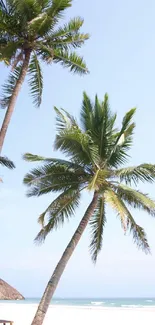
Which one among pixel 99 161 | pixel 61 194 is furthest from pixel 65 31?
pixel 61 194

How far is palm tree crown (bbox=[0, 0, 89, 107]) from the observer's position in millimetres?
12602

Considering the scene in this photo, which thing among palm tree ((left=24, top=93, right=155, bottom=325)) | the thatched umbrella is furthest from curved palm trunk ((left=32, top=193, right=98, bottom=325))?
the thatched umbrella

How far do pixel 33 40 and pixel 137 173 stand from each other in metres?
5.47

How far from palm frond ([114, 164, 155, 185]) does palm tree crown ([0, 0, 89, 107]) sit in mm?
3783

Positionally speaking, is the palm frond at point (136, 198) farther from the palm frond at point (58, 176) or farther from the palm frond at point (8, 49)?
the palm frond at point (8, 49)

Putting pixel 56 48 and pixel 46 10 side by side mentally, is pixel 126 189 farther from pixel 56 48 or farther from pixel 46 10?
pixel 46 10

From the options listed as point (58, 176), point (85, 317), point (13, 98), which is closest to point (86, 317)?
point (85, 317)

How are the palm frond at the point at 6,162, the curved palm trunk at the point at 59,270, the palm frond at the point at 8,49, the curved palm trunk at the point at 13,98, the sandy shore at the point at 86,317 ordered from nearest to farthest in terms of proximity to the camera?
the curved palm trunk at the point at 59,270 < the curved palm trunk at the point at 13,98 < the palm frond at the point at 8,49 < the palm frond at the point at 6,162 < the sandy shore at the point at 86,317

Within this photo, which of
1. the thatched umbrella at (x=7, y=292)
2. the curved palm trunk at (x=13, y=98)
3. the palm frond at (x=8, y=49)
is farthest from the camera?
the thatched umbrella at (x=7, y=292)

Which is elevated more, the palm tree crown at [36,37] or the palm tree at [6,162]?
the palm tree crown at [36,37]

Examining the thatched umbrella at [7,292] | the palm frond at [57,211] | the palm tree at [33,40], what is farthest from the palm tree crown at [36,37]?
the thatched umbrella at [7,292]

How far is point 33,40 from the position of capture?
13008mm

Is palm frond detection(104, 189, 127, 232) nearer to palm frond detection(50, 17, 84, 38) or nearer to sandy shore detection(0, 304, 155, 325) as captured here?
palm frond detection(50, 17, 84, 38)

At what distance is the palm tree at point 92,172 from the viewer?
40.4 feet
